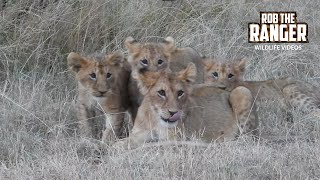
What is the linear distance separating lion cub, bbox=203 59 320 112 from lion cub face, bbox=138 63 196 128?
123 centimetres

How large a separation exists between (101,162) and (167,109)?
58 cm

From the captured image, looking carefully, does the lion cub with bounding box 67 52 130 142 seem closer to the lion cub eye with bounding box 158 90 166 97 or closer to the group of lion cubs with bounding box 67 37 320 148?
the group of lion cubs with bounding box 67 37 320 148

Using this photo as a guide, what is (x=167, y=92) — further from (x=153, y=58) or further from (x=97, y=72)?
(x=153, y=58)

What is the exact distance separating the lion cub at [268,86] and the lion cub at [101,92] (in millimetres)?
1069

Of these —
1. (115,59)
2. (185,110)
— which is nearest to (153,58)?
(115,59)

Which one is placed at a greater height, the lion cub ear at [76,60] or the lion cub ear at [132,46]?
the lion cub ear at [132,46]

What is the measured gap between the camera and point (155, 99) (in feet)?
19.7

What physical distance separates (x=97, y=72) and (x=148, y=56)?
2.05 ft

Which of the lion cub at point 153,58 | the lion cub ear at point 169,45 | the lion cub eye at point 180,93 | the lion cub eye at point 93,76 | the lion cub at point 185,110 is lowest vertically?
the lion cub at point 185,110

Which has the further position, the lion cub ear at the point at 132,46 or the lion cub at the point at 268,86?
the lion cub at the point at 268,86

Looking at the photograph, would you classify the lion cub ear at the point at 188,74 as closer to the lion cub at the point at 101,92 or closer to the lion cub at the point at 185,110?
the lion cub at the point at 185,110

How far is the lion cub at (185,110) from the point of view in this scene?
5.96 m

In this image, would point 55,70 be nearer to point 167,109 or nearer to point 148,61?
point 148,61

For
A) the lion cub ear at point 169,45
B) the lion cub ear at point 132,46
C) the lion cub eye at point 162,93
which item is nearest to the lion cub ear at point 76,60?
the lion cub ear at point 132,46
